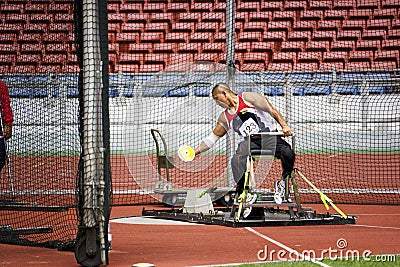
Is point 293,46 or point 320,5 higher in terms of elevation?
point 320,5

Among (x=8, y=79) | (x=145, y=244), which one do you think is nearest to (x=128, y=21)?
(x=8, y=79)

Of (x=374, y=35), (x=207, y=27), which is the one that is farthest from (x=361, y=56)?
(x=207, y=27)

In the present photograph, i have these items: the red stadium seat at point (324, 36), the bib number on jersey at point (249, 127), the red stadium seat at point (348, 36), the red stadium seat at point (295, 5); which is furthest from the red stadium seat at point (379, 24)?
the bib number on jersey at point (249, 127)

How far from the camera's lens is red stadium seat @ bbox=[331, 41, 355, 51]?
30.6m

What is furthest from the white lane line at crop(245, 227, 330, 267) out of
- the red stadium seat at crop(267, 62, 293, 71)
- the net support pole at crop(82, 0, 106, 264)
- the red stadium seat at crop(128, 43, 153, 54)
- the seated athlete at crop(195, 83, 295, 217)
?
the red stadium seat at crop(128, 43, 153, 54)

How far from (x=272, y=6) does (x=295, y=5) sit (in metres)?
0.86

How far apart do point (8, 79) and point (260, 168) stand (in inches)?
313

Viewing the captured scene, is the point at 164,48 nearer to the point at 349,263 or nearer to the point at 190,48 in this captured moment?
the point at 190,48

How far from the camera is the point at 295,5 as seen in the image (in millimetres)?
32188

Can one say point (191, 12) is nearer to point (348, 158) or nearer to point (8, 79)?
point (348, 158)

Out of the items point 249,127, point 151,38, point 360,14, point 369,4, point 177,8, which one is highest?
point 369,4

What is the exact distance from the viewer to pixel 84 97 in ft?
25.5

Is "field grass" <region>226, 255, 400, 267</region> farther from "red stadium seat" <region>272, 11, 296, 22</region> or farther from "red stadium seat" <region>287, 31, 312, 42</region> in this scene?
"red stadium seat" <region>272, 11, 296, 22</region>

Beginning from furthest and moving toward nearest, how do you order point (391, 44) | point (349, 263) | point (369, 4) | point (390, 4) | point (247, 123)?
point (369, 4), point (390, 4), point (391, 44), point (247, 123), point (349, 263)
